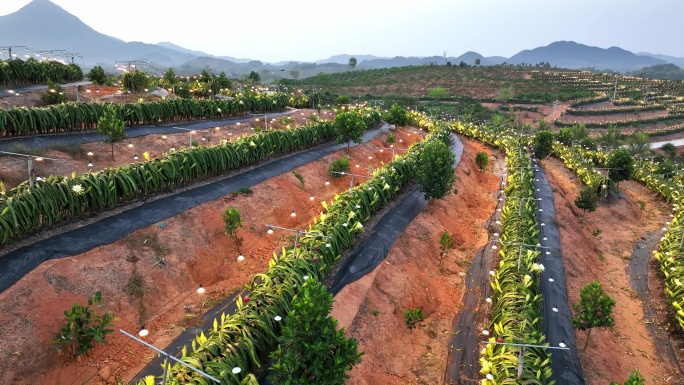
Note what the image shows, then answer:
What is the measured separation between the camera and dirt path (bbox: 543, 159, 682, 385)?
11.3m

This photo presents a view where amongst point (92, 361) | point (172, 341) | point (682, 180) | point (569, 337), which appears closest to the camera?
point (92, 361)

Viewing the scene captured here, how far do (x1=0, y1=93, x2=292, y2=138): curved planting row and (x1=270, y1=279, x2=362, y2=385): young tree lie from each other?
16.9 meters

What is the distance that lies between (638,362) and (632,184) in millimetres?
25314

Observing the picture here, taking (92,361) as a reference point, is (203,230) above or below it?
above

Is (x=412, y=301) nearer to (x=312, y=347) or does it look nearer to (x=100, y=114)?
(x=312, y=347)

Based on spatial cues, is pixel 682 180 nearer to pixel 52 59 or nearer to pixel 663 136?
pixel 663 136

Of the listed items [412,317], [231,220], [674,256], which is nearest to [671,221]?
[674,256]

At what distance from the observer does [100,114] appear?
1991cm

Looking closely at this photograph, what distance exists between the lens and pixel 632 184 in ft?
103

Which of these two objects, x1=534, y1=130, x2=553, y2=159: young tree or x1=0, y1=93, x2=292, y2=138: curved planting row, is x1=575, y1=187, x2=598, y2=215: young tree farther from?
x1=0, y1=93, x2=292, y2=138: curved planting row

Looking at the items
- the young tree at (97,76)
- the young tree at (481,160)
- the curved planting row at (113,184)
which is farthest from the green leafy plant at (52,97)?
the young tree at (481,160)

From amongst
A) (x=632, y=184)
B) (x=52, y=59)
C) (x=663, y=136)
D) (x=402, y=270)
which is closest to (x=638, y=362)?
(x=402, y=270)

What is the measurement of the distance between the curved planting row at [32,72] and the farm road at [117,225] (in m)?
17.7

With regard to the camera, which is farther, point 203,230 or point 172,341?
point 203,230
